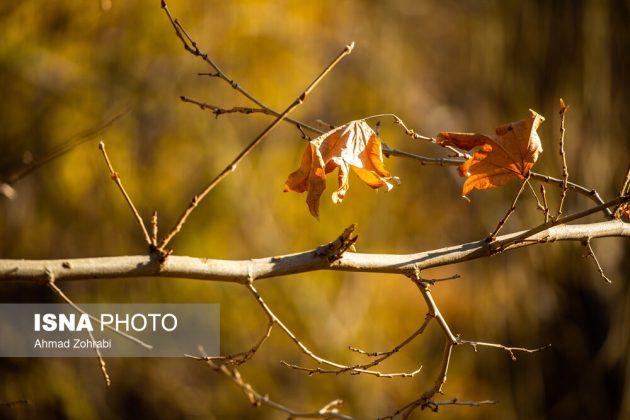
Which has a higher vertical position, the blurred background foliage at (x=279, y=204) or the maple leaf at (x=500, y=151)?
the blurred background foliage at (x=279, y=204)

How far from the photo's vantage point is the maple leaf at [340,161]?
1.02 metres

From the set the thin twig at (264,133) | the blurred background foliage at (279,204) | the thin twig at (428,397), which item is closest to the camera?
the thin twig at (264,133)

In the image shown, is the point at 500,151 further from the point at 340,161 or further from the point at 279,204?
the point at 279,204

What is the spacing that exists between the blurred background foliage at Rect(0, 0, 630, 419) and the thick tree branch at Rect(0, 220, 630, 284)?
7.44 ft

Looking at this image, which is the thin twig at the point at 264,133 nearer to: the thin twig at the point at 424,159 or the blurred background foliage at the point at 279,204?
the thin twig at the point at 424,159

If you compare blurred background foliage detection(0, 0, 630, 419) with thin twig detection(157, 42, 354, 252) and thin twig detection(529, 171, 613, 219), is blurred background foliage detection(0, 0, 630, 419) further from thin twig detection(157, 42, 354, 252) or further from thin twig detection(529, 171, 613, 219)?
thin twig detection(529, 171, 613, 219)

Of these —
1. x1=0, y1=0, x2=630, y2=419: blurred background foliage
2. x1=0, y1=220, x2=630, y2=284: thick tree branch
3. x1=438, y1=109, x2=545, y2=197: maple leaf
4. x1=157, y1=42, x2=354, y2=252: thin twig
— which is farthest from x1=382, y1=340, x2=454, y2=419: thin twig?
x1=0, y1=0, x2=630, y2=419: blurred background foliage

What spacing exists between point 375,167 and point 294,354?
325 cm

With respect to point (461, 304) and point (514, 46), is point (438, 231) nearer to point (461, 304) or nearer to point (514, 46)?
point (461, 304)

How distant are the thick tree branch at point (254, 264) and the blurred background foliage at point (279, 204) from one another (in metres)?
2.27

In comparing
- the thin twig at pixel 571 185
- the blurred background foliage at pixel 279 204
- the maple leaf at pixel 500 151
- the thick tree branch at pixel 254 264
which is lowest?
the thick tree branch at pixel 254 264

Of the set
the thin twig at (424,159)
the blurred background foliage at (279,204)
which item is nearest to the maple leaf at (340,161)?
the thin twig at (424,159)

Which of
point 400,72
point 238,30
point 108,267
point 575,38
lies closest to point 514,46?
point 575,38

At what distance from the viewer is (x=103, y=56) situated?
3.47m
